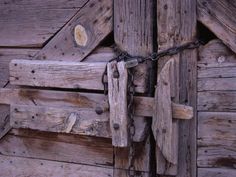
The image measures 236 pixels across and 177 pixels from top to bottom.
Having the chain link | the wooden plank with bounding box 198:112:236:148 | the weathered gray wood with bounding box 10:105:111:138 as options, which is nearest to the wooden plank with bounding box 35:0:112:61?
the chain link

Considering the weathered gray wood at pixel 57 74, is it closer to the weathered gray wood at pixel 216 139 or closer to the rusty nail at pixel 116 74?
the rusty nail at pixel 116 74

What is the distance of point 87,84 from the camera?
7.16 ft

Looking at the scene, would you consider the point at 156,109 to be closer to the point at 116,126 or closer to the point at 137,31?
the point at 116,126

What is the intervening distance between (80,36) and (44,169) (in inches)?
33.0

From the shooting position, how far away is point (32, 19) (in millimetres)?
2389

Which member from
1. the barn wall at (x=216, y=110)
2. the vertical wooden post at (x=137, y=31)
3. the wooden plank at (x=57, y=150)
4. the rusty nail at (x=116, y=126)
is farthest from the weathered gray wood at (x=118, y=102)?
the barn wall at (x=216, y=110)

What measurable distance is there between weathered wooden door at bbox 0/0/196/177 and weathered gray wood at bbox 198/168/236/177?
0.07 meters

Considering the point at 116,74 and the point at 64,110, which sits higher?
the point at 116,74

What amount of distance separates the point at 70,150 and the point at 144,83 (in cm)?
64

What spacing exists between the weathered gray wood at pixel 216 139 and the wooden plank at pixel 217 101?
2 centimetres

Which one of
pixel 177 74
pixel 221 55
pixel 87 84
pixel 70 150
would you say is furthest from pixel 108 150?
pixel 221 55

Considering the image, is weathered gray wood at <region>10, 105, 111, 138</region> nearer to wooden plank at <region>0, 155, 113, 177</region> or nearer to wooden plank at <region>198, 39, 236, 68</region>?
wooden plank at <region>0, 155, 113, 177</region>

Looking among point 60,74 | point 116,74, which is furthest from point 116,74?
point 60,74

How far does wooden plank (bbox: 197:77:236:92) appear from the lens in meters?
1.98
